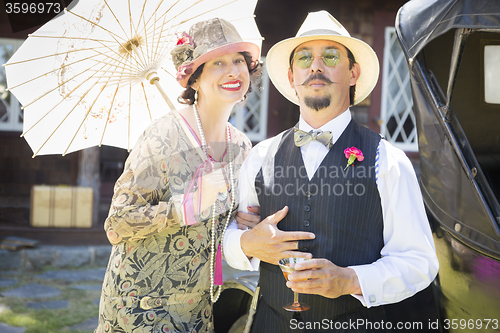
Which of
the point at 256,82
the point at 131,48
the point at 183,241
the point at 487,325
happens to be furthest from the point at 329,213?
the point at 131,48

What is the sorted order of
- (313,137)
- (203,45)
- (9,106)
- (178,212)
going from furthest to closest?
1. (9,106)
2. (203,45)
3. (178,212)
4. (313,137)

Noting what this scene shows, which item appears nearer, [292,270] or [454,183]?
[292,270]

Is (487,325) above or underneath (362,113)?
underneath

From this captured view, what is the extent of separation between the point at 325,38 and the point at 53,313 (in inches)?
153

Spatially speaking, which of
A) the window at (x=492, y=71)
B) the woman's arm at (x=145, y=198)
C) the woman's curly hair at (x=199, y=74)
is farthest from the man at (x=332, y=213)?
the window at (x=492, y=71)

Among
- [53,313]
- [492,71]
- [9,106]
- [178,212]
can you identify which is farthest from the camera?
[9,106]

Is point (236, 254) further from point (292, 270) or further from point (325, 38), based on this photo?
point (325, 38)

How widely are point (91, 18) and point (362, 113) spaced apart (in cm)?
539

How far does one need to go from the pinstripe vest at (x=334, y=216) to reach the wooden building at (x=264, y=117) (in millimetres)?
5213

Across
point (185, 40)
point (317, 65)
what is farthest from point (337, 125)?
point (185, 40)

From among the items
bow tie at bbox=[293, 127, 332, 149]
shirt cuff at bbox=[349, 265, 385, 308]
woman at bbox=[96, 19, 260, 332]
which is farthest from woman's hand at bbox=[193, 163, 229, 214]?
shirt cuff at bbox=[349, 265, 385, 308]

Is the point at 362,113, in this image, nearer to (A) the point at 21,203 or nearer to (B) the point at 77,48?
(B) the point at 77,48

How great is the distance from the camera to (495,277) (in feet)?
6.13

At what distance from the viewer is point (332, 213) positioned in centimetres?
→ 173
